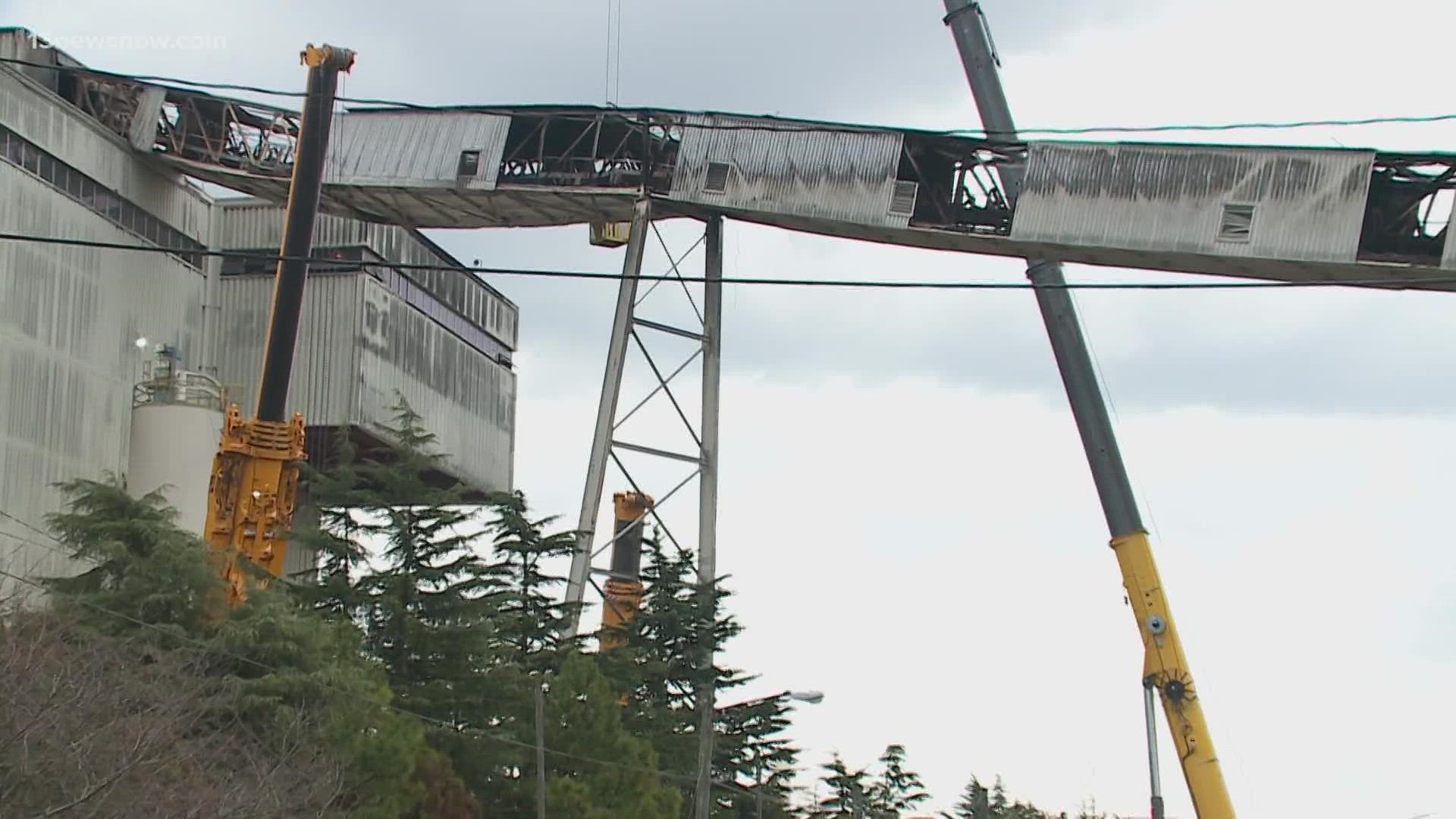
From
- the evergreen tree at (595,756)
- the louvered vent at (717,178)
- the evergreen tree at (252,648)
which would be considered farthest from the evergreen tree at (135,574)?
the louvered vent at (717,178)

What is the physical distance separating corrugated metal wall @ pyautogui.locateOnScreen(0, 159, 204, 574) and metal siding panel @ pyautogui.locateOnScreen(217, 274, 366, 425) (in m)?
3.80

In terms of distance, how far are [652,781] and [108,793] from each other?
13207 mm

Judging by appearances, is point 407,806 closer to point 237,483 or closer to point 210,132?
point 237,483

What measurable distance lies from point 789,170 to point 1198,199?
7.69 meters

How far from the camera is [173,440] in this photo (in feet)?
151

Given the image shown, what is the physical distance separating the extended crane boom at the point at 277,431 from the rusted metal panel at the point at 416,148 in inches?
46.0

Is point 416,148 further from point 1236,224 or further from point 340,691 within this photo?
point 1236,224

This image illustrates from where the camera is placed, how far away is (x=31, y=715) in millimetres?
23469

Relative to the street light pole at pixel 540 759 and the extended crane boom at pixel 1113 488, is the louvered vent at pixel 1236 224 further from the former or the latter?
the street light pole at pixel 540 759

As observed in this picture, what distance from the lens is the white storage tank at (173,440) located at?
45.9 m

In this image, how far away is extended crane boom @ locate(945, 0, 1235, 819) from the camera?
3688cm

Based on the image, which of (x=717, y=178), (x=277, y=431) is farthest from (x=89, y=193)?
(x=717, y=178)

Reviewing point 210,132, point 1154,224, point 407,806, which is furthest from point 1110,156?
point 210,132

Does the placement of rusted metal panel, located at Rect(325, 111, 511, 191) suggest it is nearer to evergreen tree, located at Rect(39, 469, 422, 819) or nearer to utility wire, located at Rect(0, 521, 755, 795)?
utility wire, located at Rect(0, 521, 755, 795)
